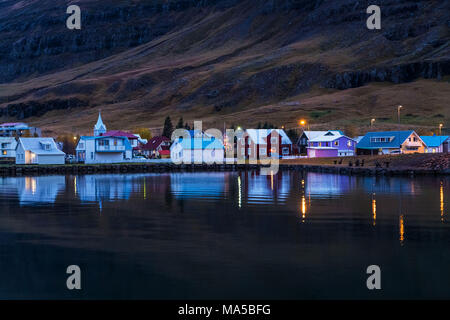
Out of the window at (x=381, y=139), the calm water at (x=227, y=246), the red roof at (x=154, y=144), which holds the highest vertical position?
the red roof at (x=154, y=144)

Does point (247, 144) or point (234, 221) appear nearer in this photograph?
point (234, 221)

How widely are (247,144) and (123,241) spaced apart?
115m

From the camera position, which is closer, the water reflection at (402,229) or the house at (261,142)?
the water reflection at (402,229)

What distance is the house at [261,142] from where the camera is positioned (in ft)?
490

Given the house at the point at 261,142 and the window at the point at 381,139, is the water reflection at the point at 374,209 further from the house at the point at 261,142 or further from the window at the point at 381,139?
the house at the point at 261,142

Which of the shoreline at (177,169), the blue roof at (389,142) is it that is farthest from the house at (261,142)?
the shoreline at (177,169)

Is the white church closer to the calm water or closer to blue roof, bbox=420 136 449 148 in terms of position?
blue roof, bbox=420 136 449 148

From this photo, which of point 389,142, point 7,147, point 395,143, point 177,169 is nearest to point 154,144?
point 7,147

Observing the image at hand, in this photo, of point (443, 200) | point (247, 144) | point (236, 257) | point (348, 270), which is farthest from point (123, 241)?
point (247, 144)

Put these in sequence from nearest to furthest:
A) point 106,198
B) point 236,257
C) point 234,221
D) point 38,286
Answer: point 38,286
point 236,257
point 234,221
point 106,198

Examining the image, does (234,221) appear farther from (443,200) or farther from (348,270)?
(443,200)

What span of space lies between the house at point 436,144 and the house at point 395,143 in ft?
6.25
